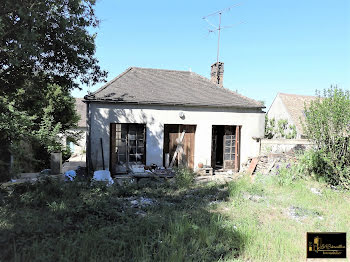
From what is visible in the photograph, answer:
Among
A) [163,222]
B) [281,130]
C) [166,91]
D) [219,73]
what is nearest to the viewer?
[163,222]

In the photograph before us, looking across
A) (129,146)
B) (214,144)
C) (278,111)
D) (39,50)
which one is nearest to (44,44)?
(39,50)

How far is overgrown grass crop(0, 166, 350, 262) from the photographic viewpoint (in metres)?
3.56

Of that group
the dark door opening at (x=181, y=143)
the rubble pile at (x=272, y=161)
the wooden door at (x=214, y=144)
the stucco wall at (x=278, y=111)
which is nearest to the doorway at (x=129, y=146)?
the dark door opening at (x=181, y=143)

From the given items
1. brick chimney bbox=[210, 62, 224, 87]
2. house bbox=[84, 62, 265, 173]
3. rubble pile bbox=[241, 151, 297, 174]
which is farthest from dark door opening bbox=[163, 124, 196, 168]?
brick chimney bbox=[210, 62, 224, 87]

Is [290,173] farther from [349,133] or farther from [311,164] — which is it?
[349,133]

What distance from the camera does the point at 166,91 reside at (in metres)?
11.8

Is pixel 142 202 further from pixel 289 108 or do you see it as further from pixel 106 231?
pixel 289 108

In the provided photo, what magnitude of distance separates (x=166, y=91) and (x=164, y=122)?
182 cm

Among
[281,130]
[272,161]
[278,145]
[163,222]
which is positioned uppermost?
[281,130]

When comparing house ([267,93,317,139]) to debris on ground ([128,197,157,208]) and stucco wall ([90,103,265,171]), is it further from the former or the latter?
debris on ground ([128,197,157,208])

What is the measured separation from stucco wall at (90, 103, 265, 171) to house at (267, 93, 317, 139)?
9.05m

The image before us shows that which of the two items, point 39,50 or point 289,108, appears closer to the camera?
point 39,50

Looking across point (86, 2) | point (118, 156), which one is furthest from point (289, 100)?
point (86, 2)

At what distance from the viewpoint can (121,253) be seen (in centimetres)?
354
